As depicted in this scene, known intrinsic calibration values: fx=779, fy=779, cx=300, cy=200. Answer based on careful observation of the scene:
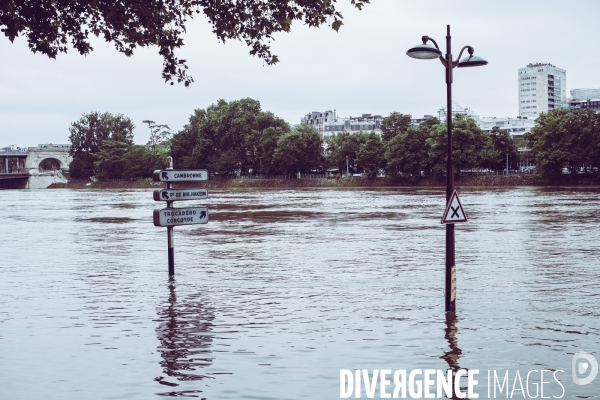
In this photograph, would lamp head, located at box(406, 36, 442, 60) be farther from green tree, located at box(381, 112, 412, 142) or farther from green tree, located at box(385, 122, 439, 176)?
green tree, located at box(381, 112, 412, 142)

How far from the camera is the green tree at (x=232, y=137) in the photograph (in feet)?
514

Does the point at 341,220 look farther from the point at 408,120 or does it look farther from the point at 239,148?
the point at 239,148

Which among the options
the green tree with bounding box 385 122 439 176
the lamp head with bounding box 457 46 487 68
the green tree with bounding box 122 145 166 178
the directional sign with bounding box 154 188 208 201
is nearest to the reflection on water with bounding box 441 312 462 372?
the lamp head with bounding box 457 46 487 68

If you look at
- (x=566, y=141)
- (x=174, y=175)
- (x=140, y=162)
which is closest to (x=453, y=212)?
(x=174, y=175)

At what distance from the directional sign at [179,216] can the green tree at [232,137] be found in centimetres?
13264

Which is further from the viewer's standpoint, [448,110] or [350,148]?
[350,148]

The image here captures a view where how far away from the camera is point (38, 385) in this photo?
9.68 meters

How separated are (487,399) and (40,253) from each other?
2173 centimetres

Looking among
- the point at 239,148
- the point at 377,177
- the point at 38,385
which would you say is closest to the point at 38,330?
the point at 38,385

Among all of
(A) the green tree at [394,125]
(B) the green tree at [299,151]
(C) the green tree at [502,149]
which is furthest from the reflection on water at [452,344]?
(A) the green tree at [394,125]

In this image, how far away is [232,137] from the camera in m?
159

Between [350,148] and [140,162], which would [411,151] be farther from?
[140,162]

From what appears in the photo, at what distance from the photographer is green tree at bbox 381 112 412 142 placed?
483 feet

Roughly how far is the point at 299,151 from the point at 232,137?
18821mm
